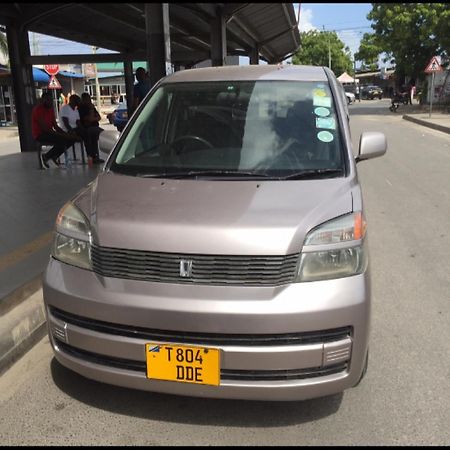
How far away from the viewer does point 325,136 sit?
367 cm

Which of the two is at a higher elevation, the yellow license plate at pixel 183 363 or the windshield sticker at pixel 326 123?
the windshield sticker at pixel 326 123

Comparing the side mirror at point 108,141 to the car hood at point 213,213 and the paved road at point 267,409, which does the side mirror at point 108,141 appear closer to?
the car hood at point 213,213

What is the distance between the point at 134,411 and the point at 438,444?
1597 mm

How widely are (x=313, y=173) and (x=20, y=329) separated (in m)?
2.27

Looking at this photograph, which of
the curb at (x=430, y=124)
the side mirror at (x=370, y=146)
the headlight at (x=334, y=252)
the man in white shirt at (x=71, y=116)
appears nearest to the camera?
the headlight at (x=334, y=252)

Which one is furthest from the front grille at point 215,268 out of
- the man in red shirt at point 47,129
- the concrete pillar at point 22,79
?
the concrete pillar at point 22,79

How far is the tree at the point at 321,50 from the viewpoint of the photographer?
87938 millimetres

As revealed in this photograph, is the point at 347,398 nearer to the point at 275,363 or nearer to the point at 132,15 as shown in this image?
the point at 275,363

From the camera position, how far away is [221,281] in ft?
8.62

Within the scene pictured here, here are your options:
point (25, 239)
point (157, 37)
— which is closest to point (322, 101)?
point (25, 239)

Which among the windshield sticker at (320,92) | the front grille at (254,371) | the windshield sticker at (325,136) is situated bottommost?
the front grille at (254,371)

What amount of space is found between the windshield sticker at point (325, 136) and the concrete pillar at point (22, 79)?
1237 centimetres

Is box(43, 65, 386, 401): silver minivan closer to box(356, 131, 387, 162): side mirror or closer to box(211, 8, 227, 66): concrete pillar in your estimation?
box(356, 131, 387, 162): side mirror

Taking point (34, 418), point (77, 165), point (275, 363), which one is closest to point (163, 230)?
point (275, 363)
